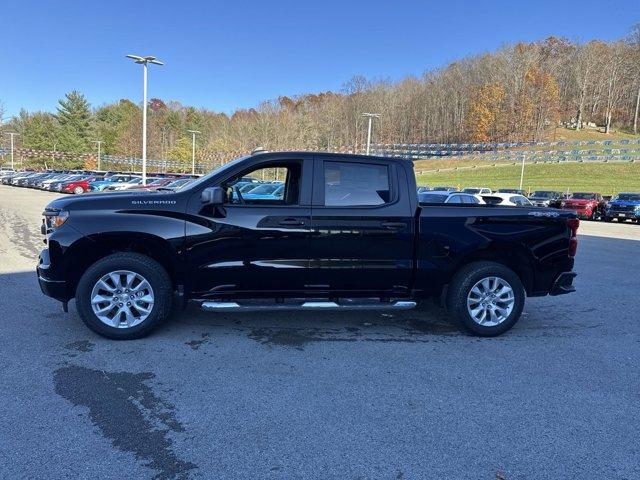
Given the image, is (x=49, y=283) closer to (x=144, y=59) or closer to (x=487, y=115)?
(x=144, y=59)

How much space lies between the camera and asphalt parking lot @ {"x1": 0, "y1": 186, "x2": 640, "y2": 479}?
2.91 m

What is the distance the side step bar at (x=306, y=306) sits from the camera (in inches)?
191

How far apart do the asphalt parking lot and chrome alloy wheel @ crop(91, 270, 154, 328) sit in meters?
0.24

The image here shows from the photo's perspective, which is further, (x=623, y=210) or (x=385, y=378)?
(x=623, y=210)

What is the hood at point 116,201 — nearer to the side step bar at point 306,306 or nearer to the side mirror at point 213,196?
the side mirror at point 213,196

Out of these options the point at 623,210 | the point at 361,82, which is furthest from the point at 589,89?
the point at 623,210

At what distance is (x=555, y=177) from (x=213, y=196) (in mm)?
60367

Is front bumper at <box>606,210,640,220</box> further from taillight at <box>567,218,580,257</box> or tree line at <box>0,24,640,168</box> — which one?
tree line at <box>0,24,640,168</box>

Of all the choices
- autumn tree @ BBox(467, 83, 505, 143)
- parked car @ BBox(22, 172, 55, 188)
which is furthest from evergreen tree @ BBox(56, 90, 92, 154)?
autumn tree @ BBox(467, 83, 505, 143)

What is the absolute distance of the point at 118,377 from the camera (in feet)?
13.1

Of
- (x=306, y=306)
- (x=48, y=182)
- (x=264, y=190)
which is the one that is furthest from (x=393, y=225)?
(x=48, y=182)

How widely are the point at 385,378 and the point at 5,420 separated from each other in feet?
9.25

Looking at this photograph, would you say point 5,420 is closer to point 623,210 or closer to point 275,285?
point 275,285

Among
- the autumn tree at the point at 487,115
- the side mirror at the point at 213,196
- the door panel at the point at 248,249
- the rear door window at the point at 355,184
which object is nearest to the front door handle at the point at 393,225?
the rear door window at the point at 355,184
